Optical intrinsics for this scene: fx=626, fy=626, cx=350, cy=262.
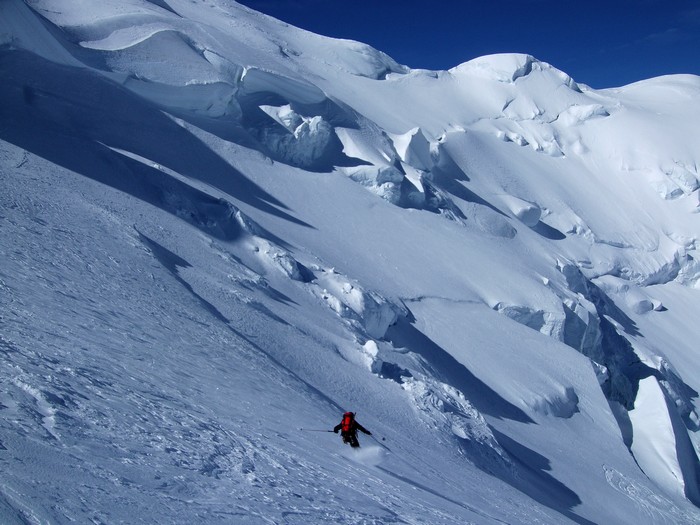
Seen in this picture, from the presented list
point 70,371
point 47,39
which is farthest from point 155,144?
point 70,371

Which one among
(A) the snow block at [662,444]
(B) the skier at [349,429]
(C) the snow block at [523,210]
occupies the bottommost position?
(B) the skier at [349,429]

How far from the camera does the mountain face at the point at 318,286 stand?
6078 millimetres

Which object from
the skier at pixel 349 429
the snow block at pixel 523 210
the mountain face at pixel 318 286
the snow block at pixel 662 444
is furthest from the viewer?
the snow block at pixel 523 210

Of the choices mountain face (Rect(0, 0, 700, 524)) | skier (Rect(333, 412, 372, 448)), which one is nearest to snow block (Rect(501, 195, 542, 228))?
mountain face (Rect(0, 0, 700, 524))

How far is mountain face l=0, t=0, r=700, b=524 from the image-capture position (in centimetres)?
608

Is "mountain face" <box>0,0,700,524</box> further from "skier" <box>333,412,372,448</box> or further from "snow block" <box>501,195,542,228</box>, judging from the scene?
"skier" <box>333,412,372,448</box>

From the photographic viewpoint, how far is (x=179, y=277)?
11648 mm

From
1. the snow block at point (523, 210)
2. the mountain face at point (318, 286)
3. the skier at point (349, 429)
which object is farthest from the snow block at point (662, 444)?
the skier at point (349, 429)

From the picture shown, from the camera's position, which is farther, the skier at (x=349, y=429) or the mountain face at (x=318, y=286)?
the skier at (x=349, y=429)

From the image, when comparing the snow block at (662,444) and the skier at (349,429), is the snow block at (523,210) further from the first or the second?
the skier at (349,429)

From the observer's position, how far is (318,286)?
1559cm

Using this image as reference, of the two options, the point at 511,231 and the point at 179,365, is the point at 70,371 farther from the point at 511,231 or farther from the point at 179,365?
the point at 511,231

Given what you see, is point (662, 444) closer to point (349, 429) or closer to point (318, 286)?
point (318, 286)

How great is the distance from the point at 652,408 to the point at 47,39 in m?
22.4
